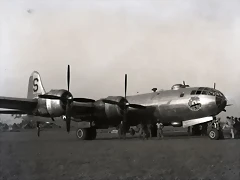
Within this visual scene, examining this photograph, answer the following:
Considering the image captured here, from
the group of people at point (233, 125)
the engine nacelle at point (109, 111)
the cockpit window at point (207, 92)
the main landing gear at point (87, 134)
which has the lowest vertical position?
the main landing gear at point (87, 134)

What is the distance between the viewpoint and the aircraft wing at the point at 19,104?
1604cm

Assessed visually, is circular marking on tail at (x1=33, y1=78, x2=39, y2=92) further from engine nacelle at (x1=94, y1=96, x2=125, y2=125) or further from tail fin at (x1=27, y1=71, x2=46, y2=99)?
engine nacelle at (x1=94, y1=96, x2=125, y2=125)

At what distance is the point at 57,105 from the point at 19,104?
2392 millimetres

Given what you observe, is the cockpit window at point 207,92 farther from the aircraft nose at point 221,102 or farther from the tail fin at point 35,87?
the tail fin at point 35,87

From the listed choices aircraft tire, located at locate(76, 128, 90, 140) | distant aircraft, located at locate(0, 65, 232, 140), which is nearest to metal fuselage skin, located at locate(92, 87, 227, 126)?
distant aircraft, located at locate(0, 65, 232, 140)

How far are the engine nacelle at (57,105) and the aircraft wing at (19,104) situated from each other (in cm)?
126

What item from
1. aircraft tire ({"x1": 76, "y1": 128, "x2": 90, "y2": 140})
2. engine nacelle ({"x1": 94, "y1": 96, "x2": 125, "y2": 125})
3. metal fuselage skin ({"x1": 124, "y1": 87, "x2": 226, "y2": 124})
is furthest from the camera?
aircraft tire ({"x1": 76, "y1": 128, "x2": 90, "y2": 140})

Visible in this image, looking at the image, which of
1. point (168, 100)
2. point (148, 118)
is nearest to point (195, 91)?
point (168, 100)

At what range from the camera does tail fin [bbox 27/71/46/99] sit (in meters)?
20.6

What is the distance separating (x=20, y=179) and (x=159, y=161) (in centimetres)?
328

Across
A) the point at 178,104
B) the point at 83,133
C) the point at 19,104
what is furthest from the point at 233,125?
the point at 19,104

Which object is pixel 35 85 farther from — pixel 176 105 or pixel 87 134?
pixel 176 105

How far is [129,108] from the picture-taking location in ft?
61.4

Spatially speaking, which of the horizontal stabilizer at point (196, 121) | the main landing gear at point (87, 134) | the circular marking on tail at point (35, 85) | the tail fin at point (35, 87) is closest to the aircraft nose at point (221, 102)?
the horizontal stabilizer at point (196, 121)
